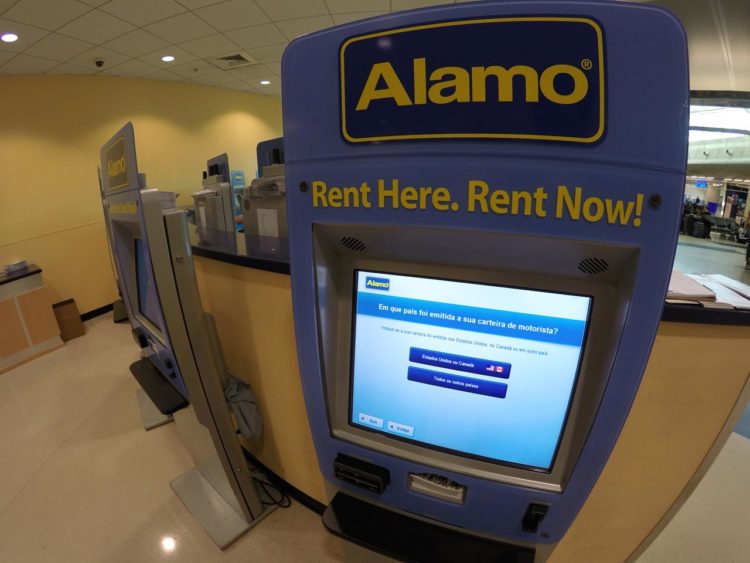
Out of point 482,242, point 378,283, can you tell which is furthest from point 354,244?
point 482,242

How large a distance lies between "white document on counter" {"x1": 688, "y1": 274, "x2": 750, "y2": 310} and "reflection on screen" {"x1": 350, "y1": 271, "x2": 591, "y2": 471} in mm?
618

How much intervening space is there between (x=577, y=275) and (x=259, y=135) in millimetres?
8713

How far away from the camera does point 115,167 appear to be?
1.38 meters

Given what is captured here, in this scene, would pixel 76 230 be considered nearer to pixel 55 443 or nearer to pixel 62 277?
pixel 62 277

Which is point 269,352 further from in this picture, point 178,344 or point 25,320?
point 25,320

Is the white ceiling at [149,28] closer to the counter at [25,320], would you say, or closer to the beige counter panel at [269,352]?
the counter at [25,320]

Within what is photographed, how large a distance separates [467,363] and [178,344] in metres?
1.11

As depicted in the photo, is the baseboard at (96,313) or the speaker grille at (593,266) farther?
the baseboard at (96,313)

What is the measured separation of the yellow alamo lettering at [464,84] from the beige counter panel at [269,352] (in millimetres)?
883

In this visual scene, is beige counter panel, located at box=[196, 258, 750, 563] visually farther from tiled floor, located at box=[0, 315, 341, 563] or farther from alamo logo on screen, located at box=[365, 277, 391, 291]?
alamo logo on screen, located at box=[365, 277, 391, 291]

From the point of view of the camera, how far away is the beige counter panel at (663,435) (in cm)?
94

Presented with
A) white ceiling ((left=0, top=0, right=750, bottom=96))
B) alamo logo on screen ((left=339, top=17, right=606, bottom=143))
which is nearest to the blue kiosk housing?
alamo logo on screen ((left=339, top=17, right=606, bottom=143))

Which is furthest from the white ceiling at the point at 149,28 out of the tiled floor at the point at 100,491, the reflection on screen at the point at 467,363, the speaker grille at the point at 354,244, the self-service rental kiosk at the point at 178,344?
the reflection on screen at the point at 467,363

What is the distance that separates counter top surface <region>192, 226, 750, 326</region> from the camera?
872 millimetres
